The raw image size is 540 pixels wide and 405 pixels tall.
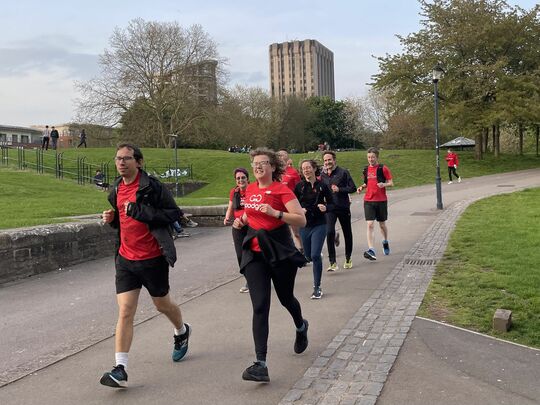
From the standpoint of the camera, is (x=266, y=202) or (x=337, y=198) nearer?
(x=266, y=202)

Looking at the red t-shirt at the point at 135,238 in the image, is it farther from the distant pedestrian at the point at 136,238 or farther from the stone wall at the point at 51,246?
the stone wall at the point at 51,246

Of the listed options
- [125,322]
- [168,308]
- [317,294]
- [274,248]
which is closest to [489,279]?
[317,294]

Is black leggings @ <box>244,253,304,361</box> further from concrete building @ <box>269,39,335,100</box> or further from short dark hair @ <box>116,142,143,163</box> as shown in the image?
concrete building @ <box>269,39,335,100</box>

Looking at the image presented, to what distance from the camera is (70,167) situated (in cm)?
3141

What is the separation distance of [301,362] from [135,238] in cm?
172

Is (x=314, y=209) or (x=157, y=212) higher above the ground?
(x=157, y=212)

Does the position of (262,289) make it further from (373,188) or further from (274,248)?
(373,188)

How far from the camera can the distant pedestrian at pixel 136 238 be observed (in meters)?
4.20

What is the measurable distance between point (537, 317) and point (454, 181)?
945 inches

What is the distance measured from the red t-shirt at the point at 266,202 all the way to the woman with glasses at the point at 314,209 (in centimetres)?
237

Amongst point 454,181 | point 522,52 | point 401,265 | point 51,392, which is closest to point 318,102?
point 522,52

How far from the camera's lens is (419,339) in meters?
4.97

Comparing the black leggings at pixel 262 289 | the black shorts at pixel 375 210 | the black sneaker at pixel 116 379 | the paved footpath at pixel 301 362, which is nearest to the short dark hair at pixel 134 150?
the black leggings at pixel 262 289

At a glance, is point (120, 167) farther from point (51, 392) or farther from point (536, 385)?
point (536, 385)
